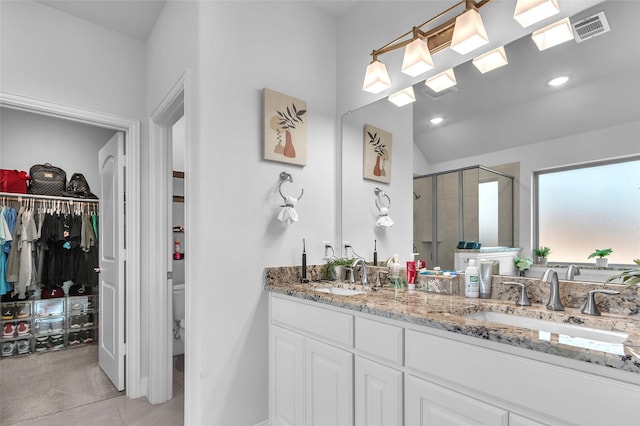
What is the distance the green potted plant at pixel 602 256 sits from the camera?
4.39ft

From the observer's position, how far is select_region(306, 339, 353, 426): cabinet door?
4.95 feet

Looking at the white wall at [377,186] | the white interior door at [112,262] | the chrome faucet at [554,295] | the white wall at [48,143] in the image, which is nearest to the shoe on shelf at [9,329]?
the white interior door at [112,262]

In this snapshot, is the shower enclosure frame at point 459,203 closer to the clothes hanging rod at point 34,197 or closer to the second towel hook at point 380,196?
the second towel hook at point 380,196

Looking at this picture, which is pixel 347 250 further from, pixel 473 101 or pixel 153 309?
pixel 153 309

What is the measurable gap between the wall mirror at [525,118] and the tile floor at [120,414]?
1.86 meters

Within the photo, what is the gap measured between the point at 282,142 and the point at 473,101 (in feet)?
3.64

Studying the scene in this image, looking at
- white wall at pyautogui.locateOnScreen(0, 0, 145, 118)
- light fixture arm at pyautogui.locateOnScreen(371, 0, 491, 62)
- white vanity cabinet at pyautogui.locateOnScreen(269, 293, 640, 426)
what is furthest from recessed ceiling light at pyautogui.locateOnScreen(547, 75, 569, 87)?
white wall at pyautogui.locateOnScreen(0, 0, 145, 118)

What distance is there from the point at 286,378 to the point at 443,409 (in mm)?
951

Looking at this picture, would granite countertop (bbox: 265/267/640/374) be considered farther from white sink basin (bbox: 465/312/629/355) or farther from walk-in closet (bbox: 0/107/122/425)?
walk-in closet (bbox: 0/107/122/425)

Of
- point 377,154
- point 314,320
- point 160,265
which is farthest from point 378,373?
point 160,265

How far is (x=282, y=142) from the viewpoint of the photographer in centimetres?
219

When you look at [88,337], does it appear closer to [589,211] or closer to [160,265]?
[160,265]

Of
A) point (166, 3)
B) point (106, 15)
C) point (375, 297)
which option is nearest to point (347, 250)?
point (375, 297)

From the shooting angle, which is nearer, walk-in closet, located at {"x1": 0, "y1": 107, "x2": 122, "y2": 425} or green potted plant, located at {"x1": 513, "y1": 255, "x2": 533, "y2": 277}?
green potted plant, located at {"x1": 513, "y1": 255, "x2": 533, "y2": 277}
